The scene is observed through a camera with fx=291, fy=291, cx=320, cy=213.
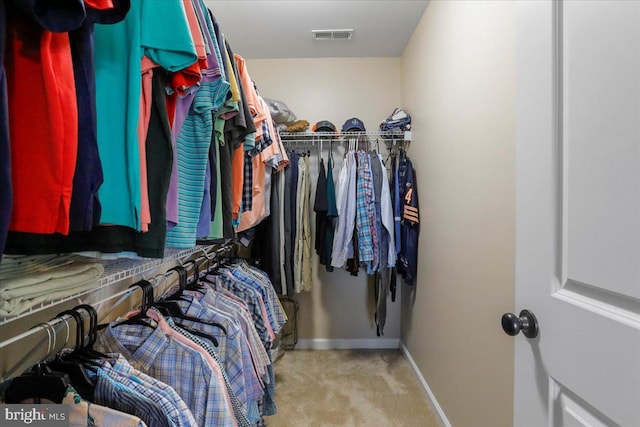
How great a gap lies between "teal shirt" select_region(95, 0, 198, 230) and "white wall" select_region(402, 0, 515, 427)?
109 centimetres

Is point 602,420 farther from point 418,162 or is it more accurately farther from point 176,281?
point 418,162

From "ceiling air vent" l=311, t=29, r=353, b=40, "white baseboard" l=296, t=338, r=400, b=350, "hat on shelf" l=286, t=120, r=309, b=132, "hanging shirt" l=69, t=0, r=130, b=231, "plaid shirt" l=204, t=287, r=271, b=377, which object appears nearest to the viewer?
"hanging shirt" l=69, t=0, r=130, b=231

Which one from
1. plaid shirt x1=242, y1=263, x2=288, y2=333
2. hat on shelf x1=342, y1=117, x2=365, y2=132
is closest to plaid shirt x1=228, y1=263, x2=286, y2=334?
plaid shirt x1=242, y1=263, x2=288, y2=333

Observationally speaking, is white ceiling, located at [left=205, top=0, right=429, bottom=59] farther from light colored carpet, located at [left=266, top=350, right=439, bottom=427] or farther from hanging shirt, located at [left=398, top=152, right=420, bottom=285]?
light colored carpet, located at [left=266, top=350, right=439, bottom=427]

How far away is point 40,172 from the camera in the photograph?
469 millimetres

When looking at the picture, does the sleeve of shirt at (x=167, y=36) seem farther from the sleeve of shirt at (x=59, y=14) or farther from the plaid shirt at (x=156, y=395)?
the plaid shirt at (x=156, y=395)

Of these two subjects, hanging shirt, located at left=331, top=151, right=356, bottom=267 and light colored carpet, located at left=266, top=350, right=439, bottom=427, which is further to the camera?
hanging shirt, located at left=331, top=151, right=356, bottom=267

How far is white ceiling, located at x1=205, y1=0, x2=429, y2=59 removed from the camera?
194 centimetres

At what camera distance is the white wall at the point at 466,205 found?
1104mm

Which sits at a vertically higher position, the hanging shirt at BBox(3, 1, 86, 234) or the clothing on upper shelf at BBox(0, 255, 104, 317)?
the hanging shirt at BBox(3, 1, 86, 234)

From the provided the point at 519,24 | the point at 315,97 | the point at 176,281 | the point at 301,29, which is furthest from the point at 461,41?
the point at 176,281

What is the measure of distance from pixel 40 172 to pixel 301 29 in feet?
7.24

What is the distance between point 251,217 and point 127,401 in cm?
104

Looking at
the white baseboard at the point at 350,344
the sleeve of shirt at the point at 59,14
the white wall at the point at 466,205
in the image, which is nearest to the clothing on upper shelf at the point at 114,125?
the sleeve of shirt at the point at 59,14
